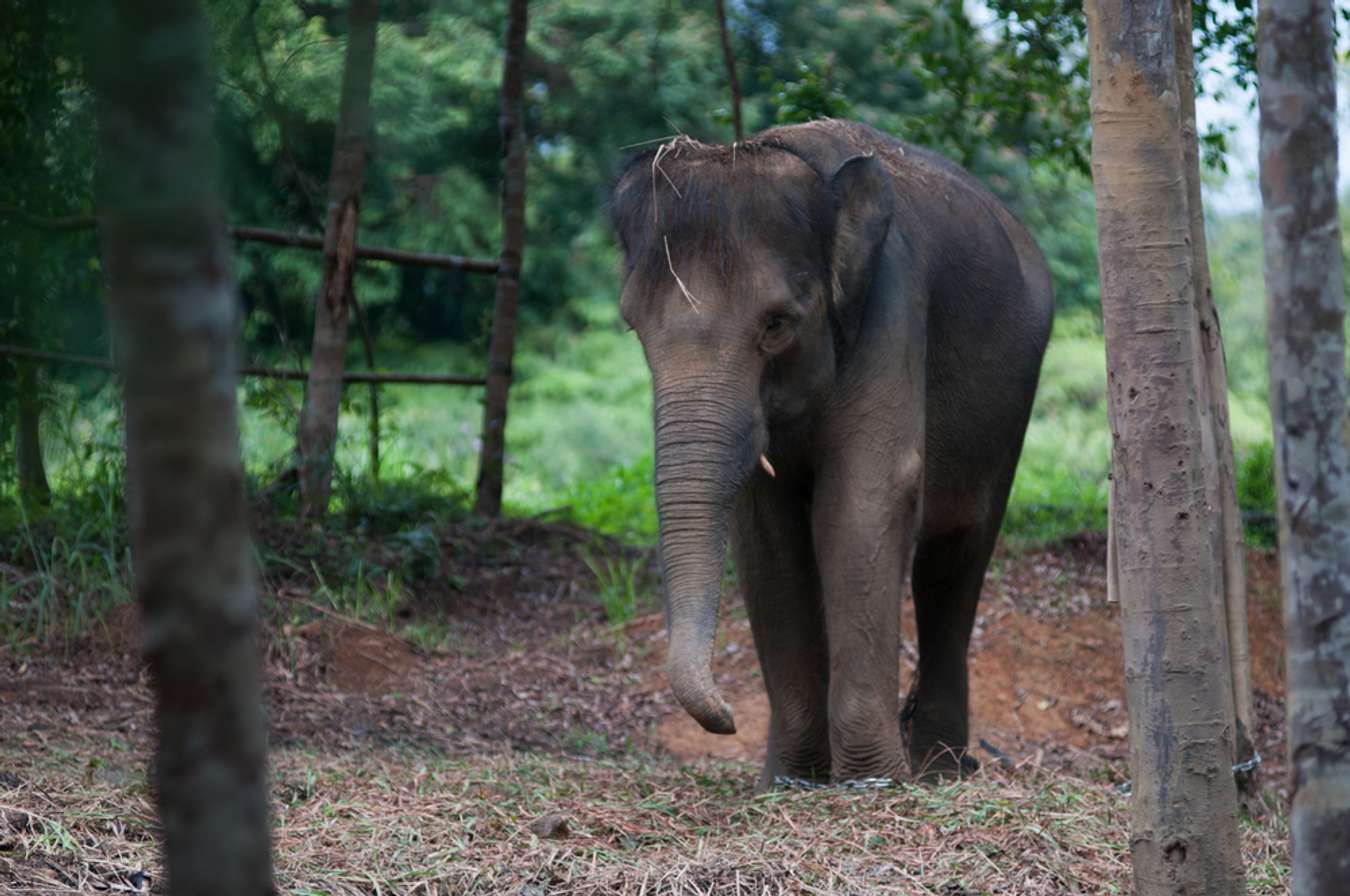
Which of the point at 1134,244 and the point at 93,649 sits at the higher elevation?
the point at 1134,244

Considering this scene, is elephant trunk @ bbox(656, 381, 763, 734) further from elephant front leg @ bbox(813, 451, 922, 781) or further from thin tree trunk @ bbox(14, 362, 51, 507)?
thin tree trunk @ bbox(14, 362, 51, 507)

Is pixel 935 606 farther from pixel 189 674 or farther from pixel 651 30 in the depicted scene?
pixel 651 30

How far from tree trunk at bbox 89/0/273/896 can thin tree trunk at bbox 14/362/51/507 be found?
18.5ft

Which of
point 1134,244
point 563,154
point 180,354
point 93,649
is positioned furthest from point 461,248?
point 180,354

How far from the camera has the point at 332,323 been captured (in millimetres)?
8078

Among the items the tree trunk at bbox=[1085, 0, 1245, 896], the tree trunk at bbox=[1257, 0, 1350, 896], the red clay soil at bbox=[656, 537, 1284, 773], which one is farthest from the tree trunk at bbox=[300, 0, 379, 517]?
the tree trunk at bbox=[1257, 0, 1350, 896]

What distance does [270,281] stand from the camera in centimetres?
1414

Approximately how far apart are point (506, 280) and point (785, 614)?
14.4ft

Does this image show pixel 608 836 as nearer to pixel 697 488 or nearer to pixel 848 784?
pixel 848 784

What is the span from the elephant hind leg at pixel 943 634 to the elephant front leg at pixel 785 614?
711 millimetres

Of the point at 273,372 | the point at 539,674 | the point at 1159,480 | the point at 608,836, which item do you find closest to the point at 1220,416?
the point at 1159,480

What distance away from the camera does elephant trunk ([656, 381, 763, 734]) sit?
4.18m

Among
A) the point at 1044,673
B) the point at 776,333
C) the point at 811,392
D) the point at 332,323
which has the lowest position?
the point at 1044,673

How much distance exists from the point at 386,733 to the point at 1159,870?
3551 millimetres
